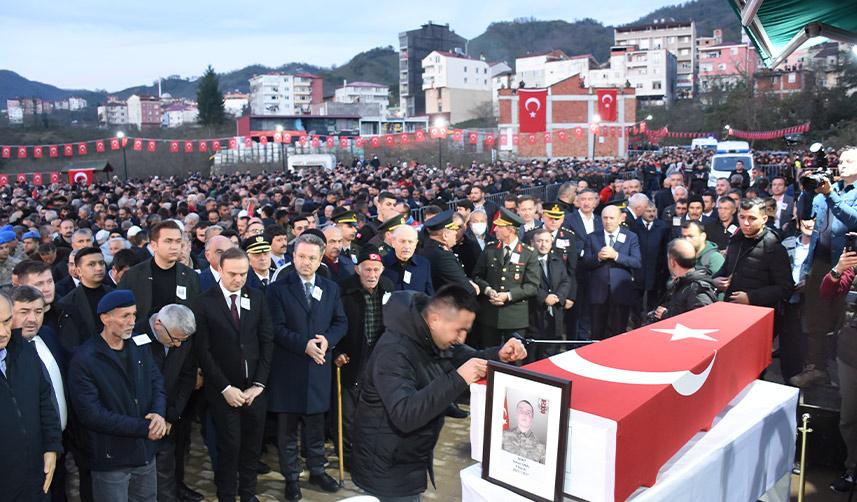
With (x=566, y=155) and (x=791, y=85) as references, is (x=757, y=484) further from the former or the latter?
(x=791, y=85)

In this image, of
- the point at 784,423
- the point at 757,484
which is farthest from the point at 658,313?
the point at 757,484

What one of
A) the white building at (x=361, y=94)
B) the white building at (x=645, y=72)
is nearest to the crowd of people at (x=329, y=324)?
the white building at (x=645, y=72)

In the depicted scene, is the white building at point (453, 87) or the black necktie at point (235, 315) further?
the white building at point (453, 87)

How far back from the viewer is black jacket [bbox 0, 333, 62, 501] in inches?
138

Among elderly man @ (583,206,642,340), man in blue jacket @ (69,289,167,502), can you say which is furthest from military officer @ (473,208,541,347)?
man in blue jacket @ (69,289,167,502)

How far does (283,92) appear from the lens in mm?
128625

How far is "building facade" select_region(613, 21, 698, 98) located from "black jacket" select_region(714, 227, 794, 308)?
4464 inches

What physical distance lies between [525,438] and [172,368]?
2977 millimetres

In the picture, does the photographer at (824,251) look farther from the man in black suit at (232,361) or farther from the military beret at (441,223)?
the man in black suit at (232,361)

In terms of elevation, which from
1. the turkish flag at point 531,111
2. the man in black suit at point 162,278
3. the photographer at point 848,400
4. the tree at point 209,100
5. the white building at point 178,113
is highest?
the white building at point 178,113

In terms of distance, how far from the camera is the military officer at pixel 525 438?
2.58 meters

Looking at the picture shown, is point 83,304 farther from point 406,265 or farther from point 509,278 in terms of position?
point 509,278

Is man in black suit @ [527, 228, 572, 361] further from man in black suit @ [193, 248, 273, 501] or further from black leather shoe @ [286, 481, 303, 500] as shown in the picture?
man in black suit @ [193, 248, 273, 501]

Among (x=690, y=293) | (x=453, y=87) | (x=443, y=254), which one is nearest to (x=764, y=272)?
(x=690, y=293)
